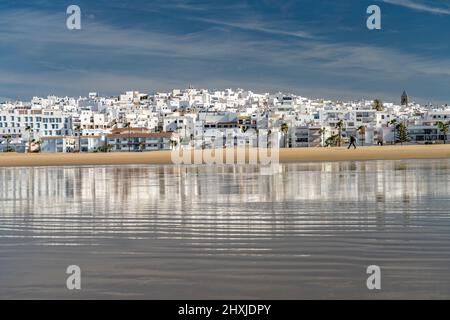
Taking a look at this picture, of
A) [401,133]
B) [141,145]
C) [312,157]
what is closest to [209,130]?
[141,145]

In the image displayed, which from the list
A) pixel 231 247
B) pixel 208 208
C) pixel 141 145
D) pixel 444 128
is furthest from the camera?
pixel 141 145

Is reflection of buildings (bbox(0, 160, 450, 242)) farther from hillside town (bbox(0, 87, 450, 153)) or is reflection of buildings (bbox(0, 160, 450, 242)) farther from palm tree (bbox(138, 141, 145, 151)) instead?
palm tree (bbox(138, 141, 145, 151))

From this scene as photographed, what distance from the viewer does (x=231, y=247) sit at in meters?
8.83

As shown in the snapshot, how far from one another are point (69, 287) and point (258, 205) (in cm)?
826

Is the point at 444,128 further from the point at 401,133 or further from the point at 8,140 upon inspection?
the point at 8,140

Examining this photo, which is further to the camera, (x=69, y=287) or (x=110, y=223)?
(x=110, y=223)

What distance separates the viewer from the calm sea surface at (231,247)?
21.6ft

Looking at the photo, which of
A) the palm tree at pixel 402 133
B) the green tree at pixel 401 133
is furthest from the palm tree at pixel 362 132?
the palm tree at pixel 402 133

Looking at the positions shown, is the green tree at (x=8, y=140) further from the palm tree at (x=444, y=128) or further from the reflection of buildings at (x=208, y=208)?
the reflection of buildings at (x=208, y=208)

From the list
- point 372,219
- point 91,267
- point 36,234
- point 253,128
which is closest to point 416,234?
point 372,219

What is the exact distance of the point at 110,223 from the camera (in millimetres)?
11875

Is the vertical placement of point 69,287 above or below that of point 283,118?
below

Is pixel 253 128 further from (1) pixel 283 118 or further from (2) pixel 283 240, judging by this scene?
(2) pixel 283 240

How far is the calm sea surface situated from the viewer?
6574mm
